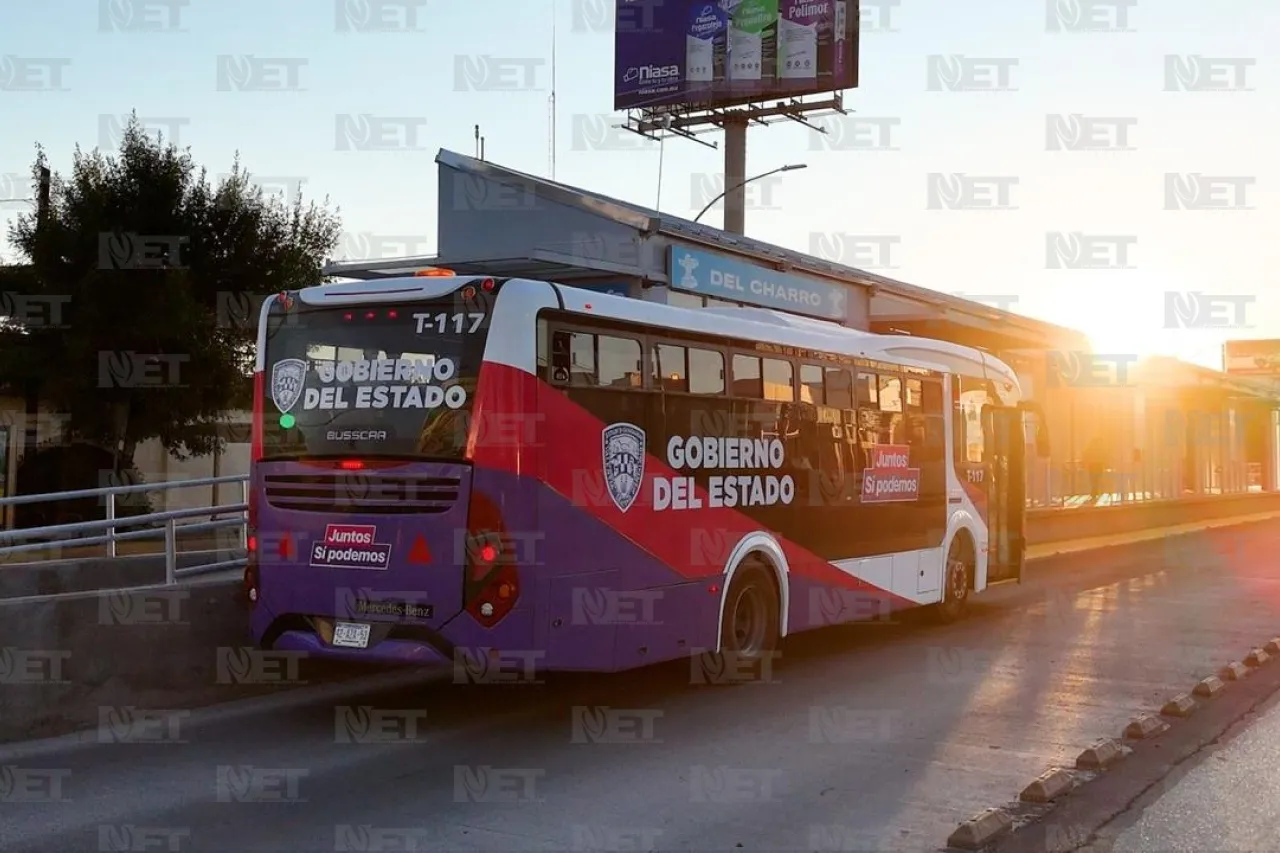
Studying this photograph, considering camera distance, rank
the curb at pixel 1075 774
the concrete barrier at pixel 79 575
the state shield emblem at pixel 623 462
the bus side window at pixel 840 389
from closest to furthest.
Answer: the curb at pixel 1075 774 < the state shield emblem at pixel 623 462 < the bus side window at pixel 840 389 < the concrete barrier at pixel 79 575

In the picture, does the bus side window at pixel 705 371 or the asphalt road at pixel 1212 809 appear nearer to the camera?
the asphalt road at pixel 1212 809

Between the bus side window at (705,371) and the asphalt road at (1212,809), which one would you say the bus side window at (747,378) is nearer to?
the bus side window at (705,371)

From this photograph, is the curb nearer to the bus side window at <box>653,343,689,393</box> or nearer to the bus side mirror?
the bus side window at <box>653,343,689,393</box>

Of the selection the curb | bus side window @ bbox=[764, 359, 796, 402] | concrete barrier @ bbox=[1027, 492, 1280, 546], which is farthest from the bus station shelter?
the curb

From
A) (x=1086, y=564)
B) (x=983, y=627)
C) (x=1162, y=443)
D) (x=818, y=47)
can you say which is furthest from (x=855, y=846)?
(x=1162, y=443)

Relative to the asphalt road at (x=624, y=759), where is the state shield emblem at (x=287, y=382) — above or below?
above

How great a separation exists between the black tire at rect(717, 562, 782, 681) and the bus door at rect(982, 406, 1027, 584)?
227 inches

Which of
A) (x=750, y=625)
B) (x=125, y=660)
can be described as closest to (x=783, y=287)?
(x=750, y=625)

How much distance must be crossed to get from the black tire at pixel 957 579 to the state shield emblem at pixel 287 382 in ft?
26.9

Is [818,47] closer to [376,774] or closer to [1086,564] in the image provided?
[1086,564]

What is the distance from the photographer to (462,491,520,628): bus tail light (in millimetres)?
8383

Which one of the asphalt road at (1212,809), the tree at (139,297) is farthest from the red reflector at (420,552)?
the tree at (139,297)

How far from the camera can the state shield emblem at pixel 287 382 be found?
9242mm

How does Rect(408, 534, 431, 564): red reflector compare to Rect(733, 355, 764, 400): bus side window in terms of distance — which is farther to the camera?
Rect(733, 355, 764, 400): bus side window
